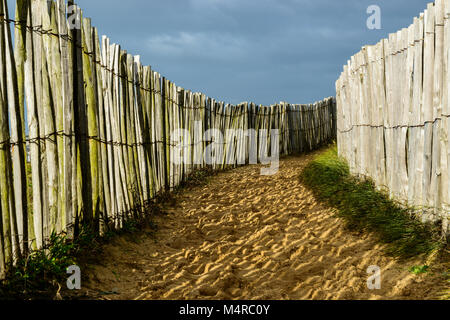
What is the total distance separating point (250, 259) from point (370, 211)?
1618 millimetres

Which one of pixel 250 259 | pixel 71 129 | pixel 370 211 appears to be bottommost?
pixel 250 259

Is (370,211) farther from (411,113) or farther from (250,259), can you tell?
(250,259)

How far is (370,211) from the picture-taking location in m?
4.85

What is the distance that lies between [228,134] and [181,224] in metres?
4.34

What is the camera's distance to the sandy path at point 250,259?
132 inches

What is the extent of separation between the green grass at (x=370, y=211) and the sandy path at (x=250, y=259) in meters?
0.14

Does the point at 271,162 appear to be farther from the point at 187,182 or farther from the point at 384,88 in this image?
the point at 384,88

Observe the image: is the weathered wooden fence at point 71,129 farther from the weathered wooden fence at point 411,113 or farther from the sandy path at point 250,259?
the weathered wooden fence at point 411,113

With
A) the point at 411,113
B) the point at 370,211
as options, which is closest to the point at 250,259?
the point at 370,211

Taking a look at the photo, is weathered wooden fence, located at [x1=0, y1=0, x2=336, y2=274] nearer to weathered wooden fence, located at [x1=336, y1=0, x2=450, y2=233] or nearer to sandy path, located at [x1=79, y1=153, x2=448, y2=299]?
sandy path, located at [x1=79, y1=153, x2=448, y2=299]

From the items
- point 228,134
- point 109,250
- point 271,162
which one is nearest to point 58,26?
point 109,250

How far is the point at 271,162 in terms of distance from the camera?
10.1 meters

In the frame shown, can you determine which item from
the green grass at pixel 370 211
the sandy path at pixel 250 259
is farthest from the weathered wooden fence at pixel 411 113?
the sandy path at pixel 250 259

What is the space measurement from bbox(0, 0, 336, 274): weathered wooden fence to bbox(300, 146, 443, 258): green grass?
2350mm
